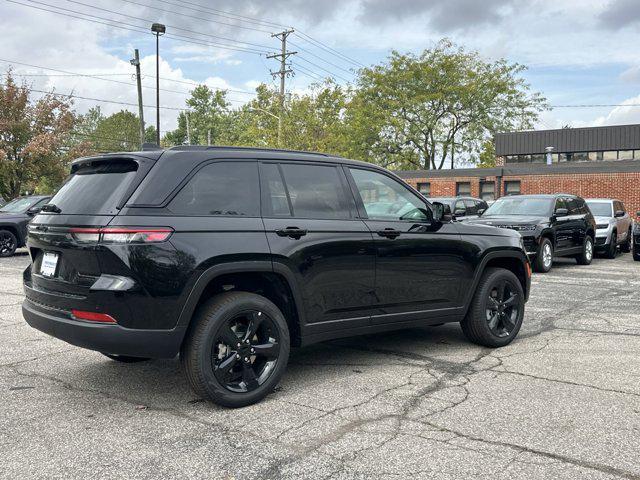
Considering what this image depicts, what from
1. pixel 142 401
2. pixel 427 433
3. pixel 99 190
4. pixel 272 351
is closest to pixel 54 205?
pixel 99 190

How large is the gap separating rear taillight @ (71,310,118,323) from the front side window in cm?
228

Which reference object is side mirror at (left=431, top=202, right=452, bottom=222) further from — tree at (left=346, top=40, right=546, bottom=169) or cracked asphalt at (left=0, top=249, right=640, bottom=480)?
tree at (left=346, top=40, right=546, bottom=169)

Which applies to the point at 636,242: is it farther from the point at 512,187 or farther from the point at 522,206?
the point at 512,187

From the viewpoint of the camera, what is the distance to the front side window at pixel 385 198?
5.27 meters

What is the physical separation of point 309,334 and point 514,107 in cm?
4395

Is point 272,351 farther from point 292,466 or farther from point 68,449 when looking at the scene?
point 68,449

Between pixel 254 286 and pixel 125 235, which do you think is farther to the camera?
pixel 254 286

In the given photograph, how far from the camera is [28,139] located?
25.9 m

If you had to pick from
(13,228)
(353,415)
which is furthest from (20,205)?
(353,415)

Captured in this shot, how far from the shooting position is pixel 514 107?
147 feet

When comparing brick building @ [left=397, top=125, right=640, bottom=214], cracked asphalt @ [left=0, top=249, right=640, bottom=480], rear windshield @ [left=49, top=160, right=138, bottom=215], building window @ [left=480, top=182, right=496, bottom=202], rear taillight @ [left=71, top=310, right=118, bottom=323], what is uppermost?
brick building @ [left=397, top=125, right=640, bottom=214]

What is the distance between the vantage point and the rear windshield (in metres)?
4.13

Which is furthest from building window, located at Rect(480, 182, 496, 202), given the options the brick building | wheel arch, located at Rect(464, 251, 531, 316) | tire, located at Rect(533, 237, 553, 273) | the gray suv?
wheel arch, located at Rect(464, 251, 531, 316)

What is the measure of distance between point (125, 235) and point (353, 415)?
1.92 metres
